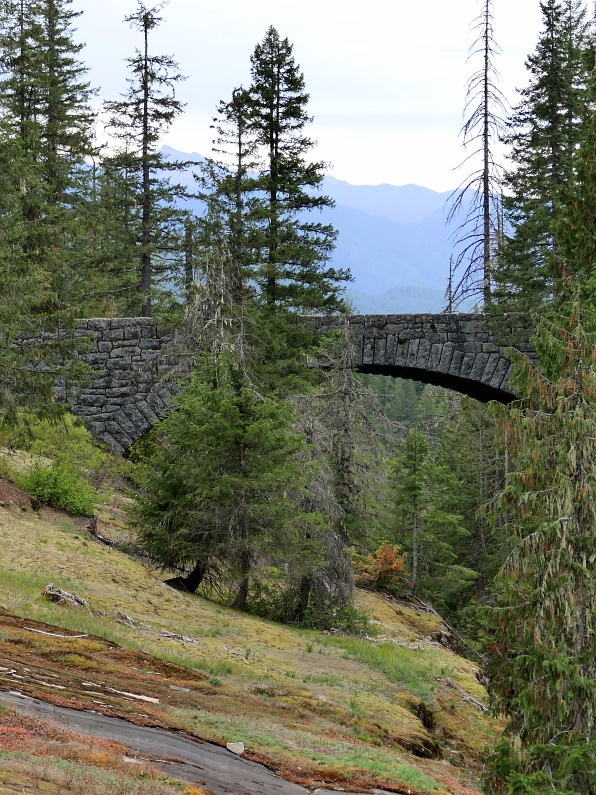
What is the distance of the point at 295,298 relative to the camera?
2158 centimetres

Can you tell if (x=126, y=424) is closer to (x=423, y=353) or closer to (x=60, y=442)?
(x=60, y=442)

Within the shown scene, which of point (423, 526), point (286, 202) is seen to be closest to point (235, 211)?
point (286, 202)

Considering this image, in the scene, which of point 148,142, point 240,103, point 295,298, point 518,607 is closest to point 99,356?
point 295,298

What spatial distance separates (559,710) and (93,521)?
1094 cm

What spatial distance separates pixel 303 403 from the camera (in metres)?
18.5

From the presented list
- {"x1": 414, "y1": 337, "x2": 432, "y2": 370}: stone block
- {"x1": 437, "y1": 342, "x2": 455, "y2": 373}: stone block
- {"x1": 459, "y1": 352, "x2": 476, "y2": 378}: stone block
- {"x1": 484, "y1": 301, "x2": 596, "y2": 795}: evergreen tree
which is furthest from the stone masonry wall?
{"x1": 484, "y1": 301, "x2": 596, "y2": 795}: evergreen tree

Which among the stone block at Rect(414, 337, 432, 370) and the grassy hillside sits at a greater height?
the stone block at Rect(414, 337, 432, 370)

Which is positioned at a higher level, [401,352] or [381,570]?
[401,352]

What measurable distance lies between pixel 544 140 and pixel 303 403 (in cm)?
1156

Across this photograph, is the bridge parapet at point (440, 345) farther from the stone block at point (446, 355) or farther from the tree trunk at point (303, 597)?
the tree trunk at point (303, 597)

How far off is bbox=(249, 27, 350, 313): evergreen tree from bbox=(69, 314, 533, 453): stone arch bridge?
0.93 m

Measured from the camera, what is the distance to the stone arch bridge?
70.3 ft

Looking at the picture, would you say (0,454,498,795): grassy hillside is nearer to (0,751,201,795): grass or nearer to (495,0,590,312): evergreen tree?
(0,751,201,795): grass

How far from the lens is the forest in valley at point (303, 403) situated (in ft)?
27.9
